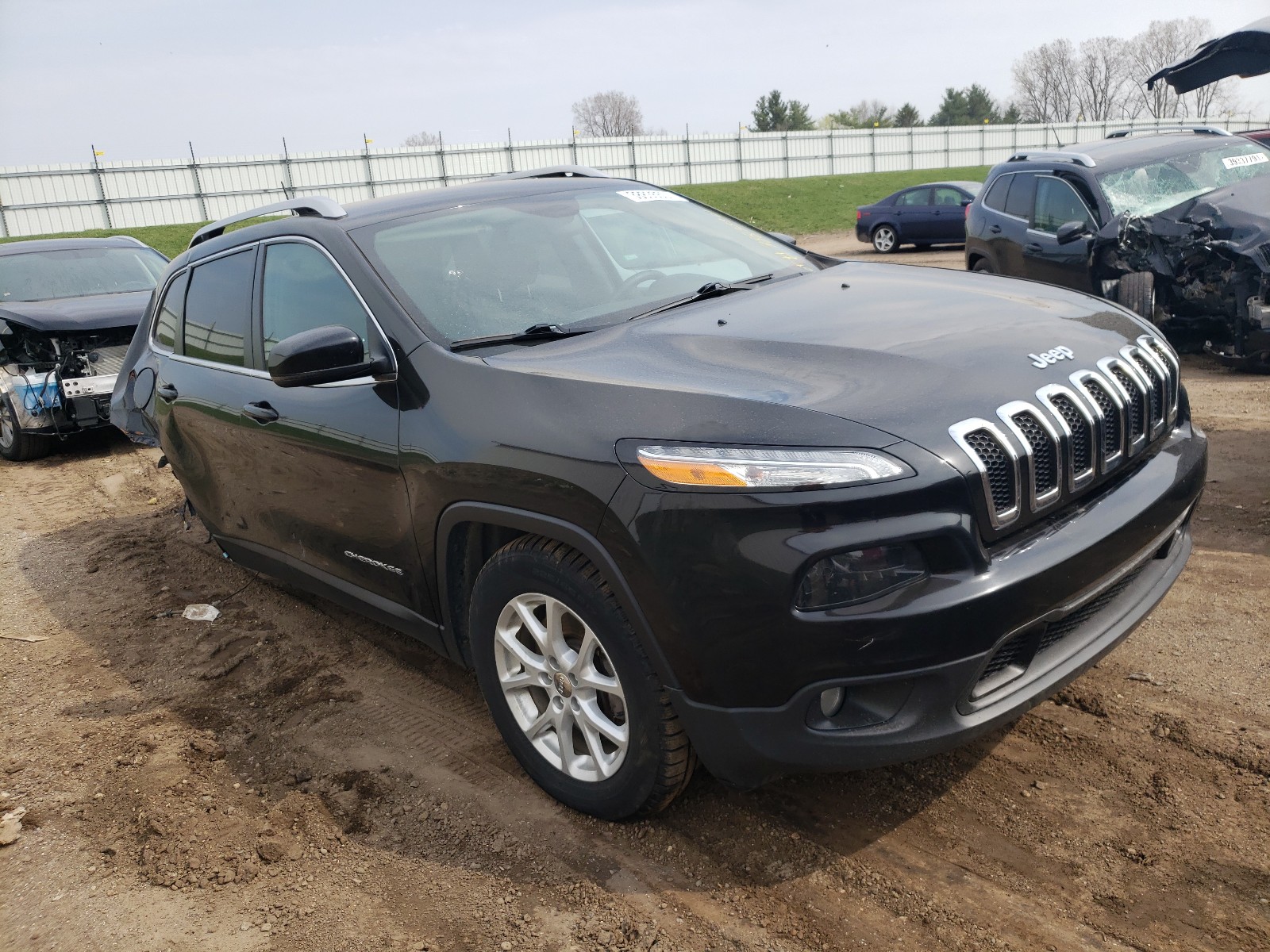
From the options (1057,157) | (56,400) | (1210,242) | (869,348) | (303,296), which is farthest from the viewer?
(1057,157)

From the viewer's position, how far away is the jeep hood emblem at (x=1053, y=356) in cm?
269

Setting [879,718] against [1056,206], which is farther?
[1056,206]

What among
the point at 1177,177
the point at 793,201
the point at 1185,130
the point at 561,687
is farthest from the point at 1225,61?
the point at 793,201

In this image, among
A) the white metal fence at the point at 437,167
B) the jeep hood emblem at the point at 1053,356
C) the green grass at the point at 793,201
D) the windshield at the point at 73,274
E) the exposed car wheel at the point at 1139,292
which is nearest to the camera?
the jeep hood emblem at the point at 1053,356

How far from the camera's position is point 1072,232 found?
818 centimetres

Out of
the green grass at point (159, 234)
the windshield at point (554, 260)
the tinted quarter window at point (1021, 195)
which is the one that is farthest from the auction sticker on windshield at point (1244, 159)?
the green grass at point (159, 234)

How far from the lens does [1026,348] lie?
276cm

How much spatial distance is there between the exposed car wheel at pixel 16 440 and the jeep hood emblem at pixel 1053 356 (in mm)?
8561

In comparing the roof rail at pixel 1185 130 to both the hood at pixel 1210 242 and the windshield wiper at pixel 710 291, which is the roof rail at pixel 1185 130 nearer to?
the hood at pixel 1210 242

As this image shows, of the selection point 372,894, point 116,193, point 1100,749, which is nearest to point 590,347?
point 372,894

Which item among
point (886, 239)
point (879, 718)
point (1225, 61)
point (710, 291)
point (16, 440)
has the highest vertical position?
point (1225, 61)

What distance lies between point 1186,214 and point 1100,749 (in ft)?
20.4

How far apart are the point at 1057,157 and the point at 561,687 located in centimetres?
831

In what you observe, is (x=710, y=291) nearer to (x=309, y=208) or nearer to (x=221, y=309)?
(x=309, y=208)
